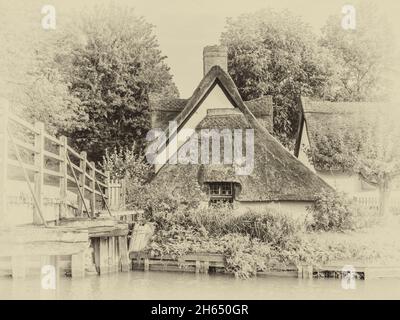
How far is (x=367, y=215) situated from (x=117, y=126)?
8.18m

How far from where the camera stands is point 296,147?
78.7 feet

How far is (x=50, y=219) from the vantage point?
13.1 m

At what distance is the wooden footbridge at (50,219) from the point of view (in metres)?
9.34

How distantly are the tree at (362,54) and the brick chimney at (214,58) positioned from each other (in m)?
2.77

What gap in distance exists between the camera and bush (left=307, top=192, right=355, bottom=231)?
17609 mm

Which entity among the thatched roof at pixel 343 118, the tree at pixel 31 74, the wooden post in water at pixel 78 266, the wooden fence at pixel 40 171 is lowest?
the wooden post in water at pixel 78 266

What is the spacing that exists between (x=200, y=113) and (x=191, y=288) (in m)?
7.48

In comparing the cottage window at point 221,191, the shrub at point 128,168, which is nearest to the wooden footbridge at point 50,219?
the shrub at point 128,168

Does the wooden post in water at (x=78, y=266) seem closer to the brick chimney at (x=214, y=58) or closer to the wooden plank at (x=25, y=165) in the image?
the wooden plank at (x=25, y=165)

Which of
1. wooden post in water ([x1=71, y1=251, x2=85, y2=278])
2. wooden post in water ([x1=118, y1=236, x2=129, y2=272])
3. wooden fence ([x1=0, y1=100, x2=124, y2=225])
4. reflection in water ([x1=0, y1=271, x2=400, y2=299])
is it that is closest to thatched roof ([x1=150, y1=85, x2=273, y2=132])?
wooden fence ([x1=0, y1=100, x2=124, y2=225])

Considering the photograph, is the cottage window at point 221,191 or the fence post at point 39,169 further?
the cottage window at point 221,191

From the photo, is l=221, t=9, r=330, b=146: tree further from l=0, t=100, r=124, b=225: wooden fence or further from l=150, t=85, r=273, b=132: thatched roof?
l=0, t=100, r=124, b=225: wooden fence

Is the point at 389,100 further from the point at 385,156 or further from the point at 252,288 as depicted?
the point at 252,288

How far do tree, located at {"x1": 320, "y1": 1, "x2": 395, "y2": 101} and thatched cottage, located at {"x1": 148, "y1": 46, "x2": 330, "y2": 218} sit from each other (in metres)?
2.94
